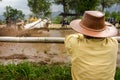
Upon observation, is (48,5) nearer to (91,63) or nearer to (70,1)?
(70,1)

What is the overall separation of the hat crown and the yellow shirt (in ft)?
0.38

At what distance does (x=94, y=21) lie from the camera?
10.5 ft

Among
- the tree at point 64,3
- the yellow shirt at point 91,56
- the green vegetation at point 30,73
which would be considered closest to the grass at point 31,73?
the green vegetation at point 30,73

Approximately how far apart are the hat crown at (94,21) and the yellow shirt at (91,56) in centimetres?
12

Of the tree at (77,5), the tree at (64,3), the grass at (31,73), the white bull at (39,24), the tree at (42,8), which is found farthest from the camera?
the tree at (64,3)

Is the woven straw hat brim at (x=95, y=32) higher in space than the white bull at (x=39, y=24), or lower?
higher

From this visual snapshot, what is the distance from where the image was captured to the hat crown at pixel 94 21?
318 cm

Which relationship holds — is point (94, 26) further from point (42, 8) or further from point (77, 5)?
point (77, 5)

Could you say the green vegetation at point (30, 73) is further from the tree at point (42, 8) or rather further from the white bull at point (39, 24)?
the tree at point (42, 8)

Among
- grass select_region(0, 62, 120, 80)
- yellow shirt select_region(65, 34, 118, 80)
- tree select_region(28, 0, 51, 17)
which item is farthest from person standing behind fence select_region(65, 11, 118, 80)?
tree select_region(28, 0, 51, 17)

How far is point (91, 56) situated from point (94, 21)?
0.32 meters

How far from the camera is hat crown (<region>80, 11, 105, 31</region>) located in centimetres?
318

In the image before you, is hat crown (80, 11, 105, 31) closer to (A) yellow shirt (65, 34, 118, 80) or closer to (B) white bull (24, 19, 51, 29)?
(A) yellow shirt (65, 34, 118, 80)

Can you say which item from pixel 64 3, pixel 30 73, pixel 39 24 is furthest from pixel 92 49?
pixel 64 3
